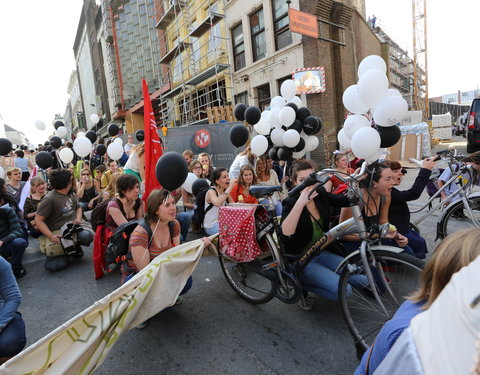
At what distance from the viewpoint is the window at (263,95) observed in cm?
1306

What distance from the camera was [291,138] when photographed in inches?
213

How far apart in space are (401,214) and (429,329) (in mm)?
2875

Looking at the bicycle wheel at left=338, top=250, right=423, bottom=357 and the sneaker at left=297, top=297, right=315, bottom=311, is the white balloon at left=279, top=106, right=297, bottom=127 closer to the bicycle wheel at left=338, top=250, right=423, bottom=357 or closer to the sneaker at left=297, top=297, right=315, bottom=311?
the sneaker at left=297, top=297, right=315, bottom=311

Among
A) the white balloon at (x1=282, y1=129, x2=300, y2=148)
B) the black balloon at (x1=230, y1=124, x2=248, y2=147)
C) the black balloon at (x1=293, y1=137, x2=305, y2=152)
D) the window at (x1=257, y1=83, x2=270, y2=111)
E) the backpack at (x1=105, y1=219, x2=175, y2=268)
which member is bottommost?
the backpack at (x1=105, y1=219, x2=175, y2=268)

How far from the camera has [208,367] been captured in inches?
83.5

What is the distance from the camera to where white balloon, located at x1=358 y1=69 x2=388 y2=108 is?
3.37 meters

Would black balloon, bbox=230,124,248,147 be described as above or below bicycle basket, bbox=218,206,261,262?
above

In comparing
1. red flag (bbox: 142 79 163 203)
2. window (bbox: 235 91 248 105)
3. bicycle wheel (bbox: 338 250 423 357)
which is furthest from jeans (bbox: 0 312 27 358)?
window (bbox: 235 91 248 105)

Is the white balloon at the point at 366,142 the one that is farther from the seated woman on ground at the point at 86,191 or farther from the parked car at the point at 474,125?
the parked car at the point at 474,125

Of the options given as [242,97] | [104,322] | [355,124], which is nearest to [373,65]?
[355,124]

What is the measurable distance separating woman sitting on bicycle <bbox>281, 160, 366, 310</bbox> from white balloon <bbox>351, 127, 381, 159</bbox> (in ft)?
2.61

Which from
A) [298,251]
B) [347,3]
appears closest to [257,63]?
[347,3]

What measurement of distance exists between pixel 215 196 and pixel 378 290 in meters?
2.34

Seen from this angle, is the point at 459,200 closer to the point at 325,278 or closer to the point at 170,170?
the point at 325,278
